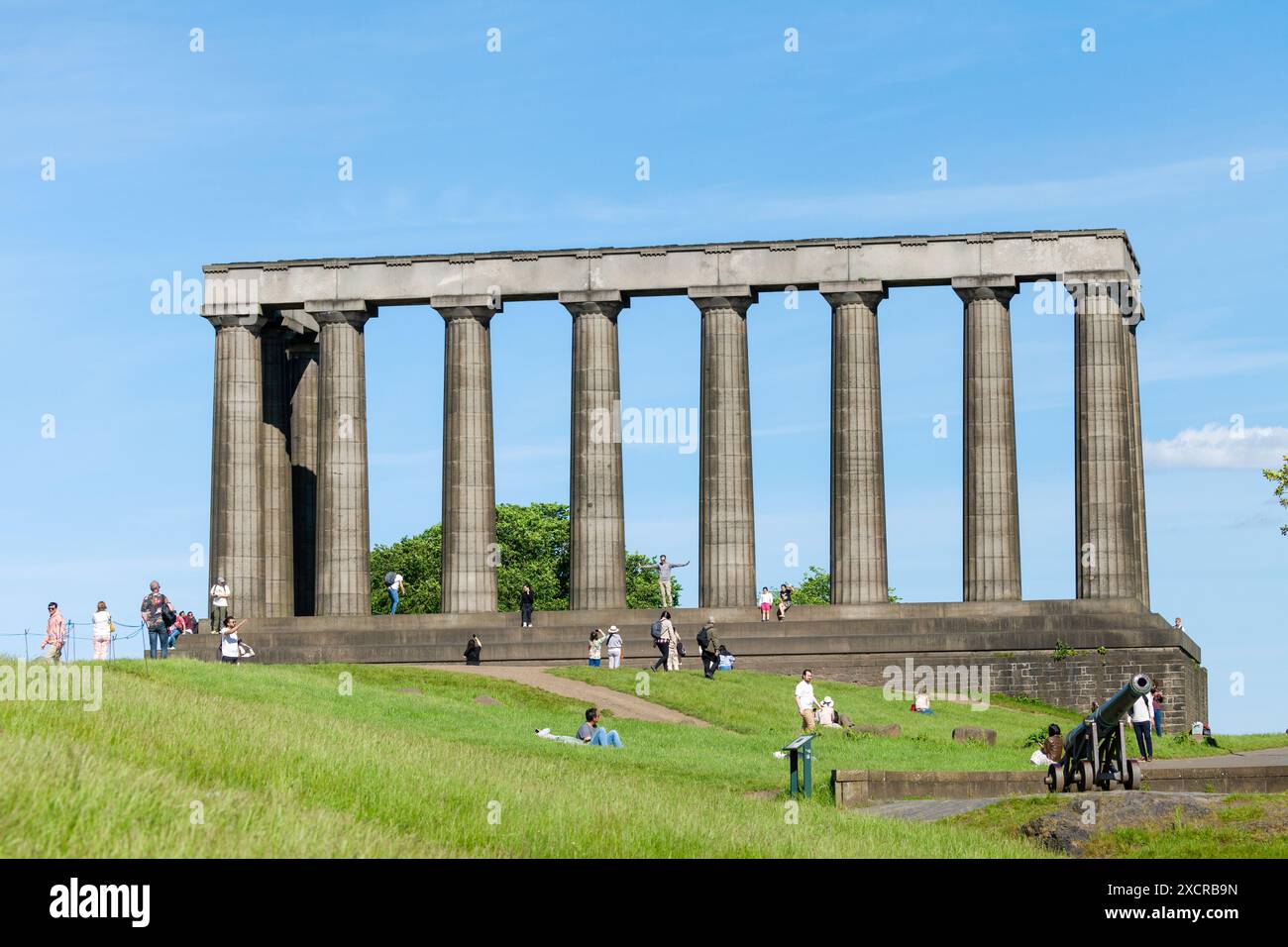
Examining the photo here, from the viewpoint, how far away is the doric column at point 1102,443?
78.0 m

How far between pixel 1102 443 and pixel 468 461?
2652 cm

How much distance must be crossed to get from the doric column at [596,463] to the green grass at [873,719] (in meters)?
8.80

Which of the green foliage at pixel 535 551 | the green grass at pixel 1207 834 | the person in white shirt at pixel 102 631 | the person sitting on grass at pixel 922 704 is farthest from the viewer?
the green foliage at pixel 535 551

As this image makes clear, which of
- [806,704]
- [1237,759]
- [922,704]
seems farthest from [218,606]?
[1237,759]

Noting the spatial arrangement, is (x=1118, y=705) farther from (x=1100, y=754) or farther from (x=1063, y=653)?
(x=1063, y=653)

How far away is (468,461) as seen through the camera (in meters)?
81.5

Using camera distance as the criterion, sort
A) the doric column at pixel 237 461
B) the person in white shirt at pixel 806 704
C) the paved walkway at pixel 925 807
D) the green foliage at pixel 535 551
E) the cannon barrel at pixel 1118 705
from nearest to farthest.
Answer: the cannon barrel at pixel 1118 705 → the paved walkway at pixel 925 807 → the person in white shirt at pixel 806 704 → the doric column at pixel 237 461 → the green foliage at pixel 535 551

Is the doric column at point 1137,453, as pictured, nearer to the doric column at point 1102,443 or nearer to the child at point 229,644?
the doric column at point 1102,443

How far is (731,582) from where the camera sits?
7888cm

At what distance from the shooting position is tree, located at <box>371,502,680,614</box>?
429 ft

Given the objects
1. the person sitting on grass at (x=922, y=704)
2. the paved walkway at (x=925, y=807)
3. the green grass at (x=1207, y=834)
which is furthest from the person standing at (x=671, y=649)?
the green grass at (x=1207, y=834)

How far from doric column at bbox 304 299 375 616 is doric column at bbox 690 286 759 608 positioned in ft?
49.1

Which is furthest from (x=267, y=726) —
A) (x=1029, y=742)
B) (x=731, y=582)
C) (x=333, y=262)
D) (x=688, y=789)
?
(x=333, y=262)
